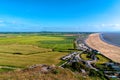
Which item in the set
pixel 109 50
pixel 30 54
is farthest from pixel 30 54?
pixel 109 50

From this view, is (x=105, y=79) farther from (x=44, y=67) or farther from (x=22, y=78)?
(x=22, y=78)

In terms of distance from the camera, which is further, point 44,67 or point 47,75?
point 44,67

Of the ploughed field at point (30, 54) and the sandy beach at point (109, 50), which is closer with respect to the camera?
the ploughed field at point (30, 54)

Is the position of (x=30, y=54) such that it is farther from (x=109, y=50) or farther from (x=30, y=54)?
(x=109, y=50)

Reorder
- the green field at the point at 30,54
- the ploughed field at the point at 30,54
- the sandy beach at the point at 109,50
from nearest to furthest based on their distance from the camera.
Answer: the ploughed field at the point at 30,54
the green field at the point at 30,54
the sandy beach at the point at 109,50

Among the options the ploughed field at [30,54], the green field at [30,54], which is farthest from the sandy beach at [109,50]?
the ploughed field at [30,54]

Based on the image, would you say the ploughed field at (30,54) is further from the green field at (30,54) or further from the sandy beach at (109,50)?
the sandy beach at (109,50)

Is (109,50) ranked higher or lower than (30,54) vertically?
higher

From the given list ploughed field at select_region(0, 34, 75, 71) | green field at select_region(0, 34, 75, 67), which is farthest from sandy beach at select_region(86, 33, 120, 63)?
ploughed field at select_region(0, 34, 75, 71)

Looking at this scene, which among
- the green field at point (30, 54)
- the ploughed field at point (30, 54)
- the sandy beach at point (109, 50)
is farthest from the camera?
the sandy beach at point (109, 50)

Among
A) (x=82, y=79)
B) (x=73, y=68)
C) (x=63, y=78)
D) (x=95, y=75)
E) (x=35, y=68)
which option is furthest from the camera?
(x=73, y=68)

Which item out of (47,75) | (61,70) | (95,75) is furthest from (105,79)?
(47,75)
